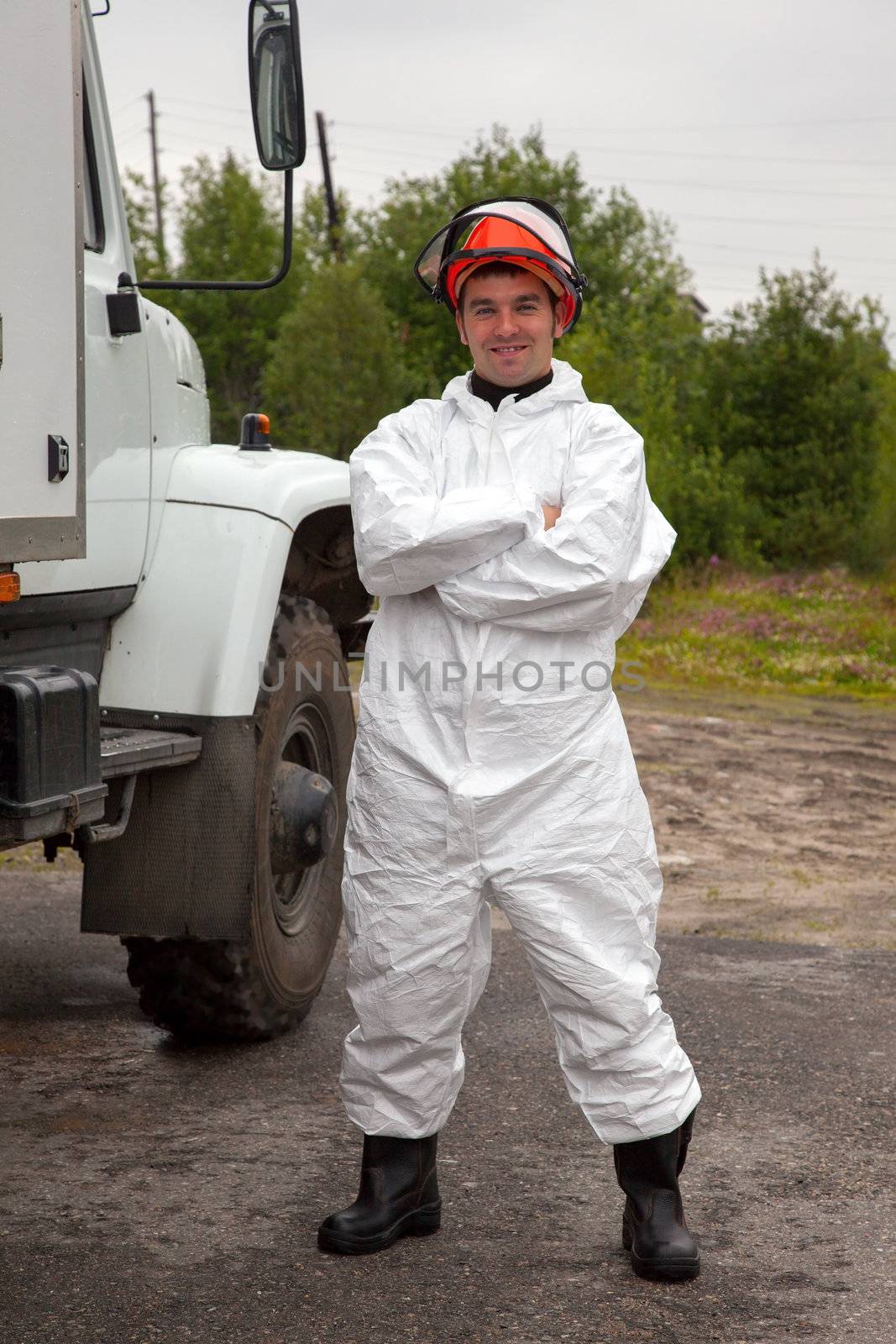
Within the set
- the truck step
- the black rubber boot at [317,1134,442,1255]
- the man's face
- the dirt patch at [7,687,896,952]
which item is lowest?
the dirt patch at [7,687,896,952]

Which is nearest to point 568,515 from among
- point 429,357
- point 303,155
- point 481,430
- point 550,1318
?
point 481,430

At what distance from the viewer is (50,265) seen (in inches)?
115

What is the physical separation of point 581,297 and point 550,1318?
1933mm

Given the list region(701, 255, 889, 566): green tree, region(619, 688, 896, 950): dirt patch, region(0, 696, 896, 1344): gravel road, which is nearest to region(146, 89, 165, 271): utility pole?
region(701, 255, 889, 566): green tree

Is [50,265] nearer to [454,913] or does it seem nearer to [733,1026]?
[454,913]

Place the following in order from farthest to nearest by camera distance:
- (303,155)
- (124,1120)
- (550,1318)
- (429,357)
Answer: (429,357) → (124,1120) → (303,155) → (550,1318)

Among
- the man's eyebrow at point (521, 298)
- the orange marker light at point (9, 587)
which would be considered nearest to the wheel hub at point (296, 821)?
the orange marker light at point (9, 587)

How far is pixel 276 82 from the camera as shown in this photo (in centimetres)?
341

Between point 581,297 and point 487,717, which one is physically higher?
point 581,297

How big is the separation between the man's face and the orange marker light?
99cm

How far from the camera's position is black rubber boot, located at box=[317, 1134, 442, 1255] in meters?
3.07

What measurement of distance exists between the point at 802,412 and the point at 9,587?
72.1 feet

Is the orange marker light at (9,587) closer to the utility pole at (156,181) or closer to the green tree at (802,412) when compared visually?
the green tree at (802,412)

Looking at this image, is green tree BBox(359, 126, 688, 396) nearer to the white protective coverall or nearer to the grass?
the grass
